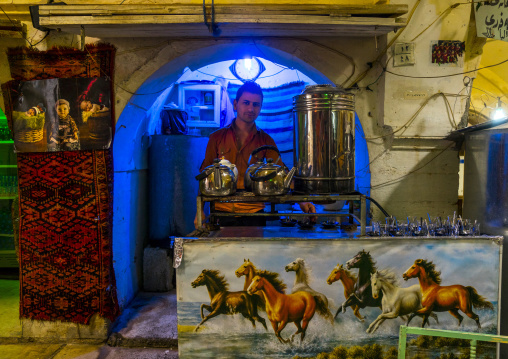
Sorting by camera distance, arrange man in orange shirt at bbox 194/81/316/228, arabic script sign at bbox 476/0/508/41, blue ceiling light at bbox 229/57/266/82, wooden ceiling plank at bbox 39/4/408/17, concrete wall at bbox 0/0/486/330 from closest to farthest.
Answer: wooden ceiling plank at bbox 39/4/408/17 < arabic script sign at bbox 476/0/508/41 < concrete wall at bbox 0/0/486/330 < man in orange shirt at bbox 194/81/316/228 < blue ceiling light at bbox 229/57/266/82

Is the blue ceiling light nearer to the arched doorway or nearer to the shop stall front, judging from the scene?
the arched doorway

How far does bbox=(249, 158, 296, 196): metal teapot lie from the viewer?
272 centimetres

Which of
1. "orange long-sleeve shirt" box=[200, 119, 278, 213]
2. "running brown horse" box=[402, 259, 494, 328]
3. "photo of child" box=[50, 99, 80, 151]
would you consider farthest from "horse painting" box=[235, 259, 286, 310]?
"photo of child" box=[50, 99, 80, 151]

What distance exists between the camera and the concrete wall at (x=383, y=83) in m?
3.64

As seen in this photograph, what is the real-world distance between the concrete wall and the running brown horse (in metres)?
1.11

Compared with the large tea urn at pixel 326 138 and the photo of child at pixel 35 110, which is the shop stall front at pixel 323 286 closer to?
the large tea urn at pixel 326 138

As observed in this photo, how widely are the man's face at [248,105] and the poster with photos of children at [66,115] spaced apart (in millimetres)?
1350

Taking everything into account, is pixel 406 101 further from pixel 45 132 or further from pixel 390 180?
pixel 45 132

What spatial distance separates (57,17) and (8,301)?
3.77m

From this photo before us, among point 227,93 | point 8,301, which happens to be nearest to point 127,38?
point 227,93

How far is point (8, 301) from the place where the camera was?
4.93 m

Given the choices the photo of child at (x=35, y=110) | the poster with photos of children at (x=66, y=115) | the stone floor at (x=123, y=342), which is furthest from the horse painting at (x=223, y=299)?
the photo of child at (x=35, y=110)

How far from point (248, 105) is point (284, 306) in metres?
2.05

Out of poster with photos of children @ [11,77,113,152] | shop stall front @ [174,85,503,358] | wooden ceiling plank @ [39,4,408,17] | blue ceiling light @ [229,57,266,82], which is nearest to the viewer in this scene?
shop stall front @ [174,85,503,358]
